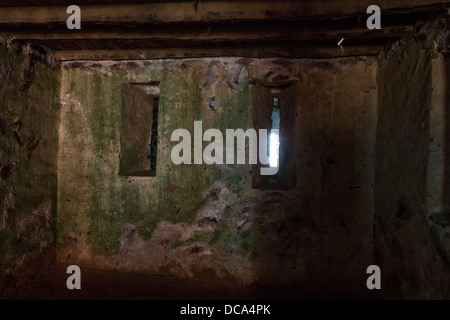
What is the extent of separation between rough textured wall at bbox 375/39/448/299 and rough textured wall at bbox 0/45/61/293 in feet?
10.4

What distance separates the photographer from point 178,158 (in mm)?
2850

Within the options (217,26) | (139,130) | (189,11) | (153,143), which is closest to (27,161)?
(139,130)

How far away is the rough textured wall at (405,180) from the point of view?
1.84 m

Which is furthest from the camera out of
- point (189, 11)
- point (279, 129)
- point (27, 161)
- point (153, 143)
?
point (153, 143)

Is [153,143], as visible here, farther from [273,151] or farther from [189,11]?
[189,11]

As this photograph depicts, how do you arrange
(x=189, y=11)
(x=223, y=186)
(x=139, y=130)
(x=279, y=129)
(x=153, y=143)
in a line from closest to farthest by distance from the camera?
(x=189, y=11), (x=223, y=186), (x=279, y=129), (x=139, y=130), (x=153, y=143)

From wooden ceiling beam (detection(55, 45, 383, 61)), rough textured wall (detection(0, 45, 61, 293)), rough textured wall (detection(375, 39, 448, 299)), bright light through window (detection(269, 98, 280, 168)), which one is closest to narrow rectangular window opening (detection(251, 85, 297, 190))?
bright light through window (detection(269, 98, 280, 168))

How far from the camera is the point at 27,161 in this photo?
8.49 feet

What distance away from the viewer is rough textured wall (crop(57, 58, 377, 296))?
106 inches

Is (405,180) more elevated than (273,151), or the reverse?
(273,151)

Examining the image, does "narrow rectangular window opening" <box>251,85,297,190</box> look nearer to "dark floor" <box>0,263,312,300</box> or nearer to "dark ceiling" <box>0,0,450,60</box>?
"dark ceiling" <box>0,0,450,60</box>

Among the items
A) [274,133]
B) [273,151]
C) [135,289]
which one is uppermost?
[274,133]

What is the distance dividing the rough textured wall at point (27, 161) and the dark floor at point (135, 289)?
16cm

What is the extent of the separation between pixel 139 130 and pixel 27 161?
41.7 inches
